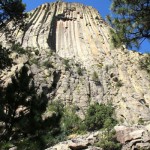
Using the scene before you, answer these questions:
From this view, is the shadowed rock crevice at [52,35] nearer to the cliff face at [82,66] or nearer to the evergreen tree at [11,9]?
the cliff face at [82,66]

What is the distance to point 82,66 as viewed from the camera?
208 ft

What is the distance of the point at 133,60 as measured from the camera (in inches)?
2564

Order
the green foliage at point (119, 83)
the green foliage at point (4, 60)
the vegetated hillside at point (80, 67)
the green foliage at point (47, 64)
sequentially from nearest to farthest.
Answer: the green foliage at point (4, 60) → the vegetated hillside at point (80, 67) → the green foliage at point (119, 83) → the green foliage at point (47, 64)

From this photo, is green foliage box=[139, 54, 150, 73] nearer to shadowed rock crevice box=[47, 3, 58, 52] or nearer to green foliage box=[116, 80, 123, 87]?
green foliage box=[116, 80, 123, 87]

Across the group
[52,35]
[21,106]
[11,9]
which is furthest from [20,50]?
[21,106]

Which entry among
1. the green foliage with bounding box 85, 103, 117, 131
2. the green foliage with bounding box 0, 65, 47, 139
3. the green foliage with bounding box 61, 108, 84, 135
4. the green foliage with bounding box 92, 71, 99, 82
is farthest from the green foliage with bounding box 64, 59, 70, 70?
the green foliage with bounding box 0, 65, 47, 139

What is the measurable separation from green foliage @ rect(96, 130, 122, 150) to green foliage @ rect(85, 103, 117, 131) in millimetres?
15869

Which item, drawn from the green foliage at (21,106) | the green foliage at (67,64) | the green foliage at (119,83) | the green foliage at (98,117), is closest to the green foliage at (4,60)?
the green foliage at (21,106)

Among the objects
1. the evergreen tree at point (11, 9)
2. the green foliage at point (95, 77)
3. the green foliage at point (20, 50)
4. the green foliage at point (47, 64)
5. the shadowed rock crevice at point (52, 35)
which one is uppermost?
the shadowed rock crevice at point (52, 35)

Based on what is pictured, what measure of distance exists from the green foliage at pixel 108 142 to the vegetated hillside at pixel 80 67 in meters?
15.5

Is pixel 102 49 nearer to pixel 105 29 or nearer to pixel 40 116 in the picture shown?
pixel 105 29

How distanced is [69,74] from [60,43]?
13.9 meters

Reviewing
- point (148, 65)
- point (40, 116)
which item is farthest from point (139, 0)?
point (40, 116)

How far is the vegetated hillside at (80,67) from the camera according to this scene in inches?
2157
